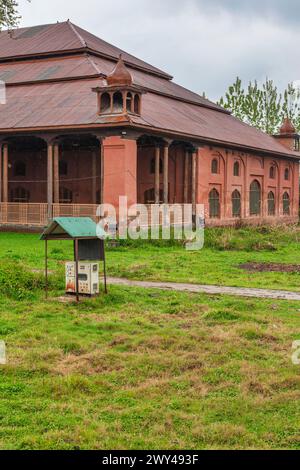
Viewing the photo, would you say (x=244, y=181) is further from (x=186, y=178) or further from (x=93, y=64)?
(x=93, y=64)

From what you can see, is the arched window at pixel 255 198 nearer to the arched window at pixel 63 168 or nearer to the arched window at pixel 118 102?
the arched window at pixel 63 168

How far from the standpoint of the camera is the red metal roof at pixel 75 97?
27.8 metres

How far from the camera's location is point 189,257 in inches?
809

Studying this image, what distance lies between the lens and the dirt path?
13.8m

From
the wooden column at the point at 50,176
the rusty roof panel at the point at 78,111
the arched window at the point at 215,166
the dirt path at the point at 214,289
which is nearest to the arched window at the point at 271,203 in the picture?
the rusty roof panel at the point at 78,111

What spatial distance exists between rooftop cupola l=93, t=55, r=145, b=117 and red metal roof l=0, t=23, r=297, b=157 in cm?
53

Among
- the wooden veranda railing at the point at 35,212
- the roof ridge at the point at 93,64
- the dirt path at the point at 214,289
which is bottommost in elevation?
the dirt path at the point at 214,289

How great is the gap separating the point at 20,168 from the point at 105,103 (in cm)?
1011

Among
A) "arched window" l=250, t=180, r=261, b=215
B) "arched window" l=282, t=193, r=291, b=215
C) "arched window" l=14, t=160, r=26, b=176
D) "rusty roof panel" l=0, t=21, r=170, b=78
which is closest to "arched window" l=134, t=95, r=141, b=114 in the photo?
"rusty roof panel" l=0, t=21, r=170, b=78

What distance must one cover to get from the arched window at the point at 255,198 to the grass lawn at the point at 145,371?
89.5ft

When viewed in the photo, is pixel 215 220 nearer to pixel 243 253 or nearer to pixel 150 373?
pixel 243 253

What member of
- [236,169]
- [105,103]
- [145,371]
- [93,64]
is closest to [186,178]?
[236,169]

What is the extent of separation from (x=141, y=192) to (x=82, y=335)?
23.4m

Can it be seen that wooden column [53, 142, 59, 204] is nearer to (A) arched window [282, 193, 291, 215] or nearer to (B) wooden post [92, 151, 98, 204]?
(B) wooden post [92, 151, 98, 204]
